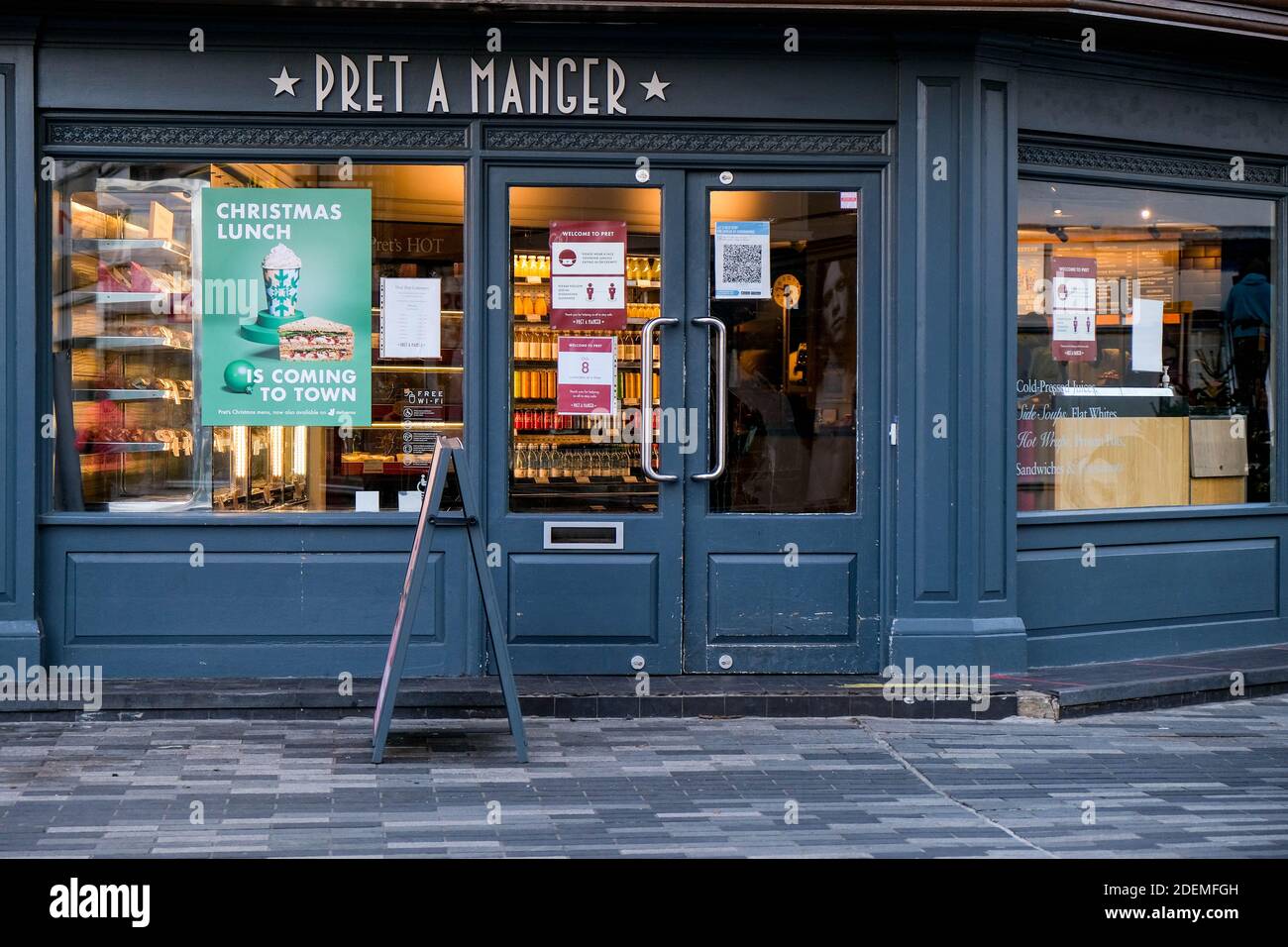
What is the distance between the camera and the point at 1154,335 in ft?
31.9

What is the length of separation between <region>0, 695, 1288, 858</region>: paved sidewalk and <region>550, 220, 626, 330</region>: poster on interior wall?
2398 mm

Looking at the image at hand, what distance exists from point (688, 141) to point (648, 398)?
1510 millimetres

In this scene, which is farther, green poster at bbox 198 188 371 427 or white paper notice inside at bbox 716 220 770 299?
white paper notice inside at bbox 716 220 770 299

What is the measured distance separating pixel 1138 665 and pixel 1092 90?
351 centimetres

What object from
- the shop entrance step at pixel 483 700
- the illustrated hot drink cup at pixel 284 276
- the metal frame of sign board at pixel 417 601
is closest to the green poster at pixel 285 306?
Answer: the illustrated hot drink cup at pixel 284 276

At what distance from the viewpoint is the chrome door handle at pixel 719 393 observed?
343 inches

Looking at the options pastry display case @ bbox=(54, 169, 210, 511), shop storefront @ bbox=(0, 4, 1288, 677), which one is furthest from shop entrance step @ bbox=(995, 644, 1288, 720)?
pastry display case @ bbox=(54, 169, 210, 511)

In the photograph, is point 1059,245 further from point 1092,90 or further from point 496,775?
point 496,775

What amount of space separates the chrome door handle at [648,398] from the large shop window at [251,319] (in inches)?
41.6

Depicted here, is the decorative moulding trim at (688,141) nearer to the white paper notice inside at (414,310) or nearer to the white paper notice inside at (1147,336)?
the white paper notice inside at (414,310)

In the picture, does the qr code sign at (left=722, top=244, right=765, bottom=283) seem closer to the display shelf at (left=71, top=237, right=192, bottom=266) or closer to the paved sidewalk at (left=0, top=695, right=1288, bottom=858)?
the paved sidewalk at (left=0, top=695, right=1288, bottom=858)

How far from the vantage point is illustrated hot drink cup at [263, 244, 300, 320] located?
862cm

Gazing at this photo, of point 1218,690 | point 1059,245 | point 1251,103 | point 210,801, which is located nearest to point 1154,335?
point 1059,245

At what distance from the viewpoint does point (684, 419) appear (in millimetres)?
8758
